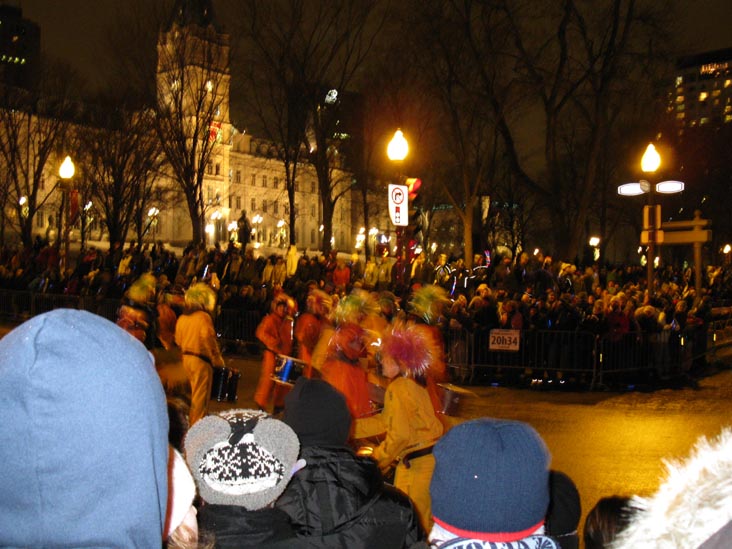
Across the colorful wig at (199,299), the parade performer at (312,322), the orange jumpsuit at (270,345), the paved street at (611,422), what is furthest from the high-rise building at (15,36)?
the colorful wig at (199,299)

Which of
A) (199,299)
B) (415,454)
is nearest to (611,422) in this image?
(199,299)

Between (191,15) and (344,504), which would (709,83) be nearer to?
(191,15)

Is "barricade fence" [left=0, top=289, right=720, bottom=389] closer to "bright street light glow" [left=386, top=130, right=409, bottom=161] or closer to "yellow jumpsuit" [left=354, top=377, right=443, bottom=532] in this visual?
"bright street light glow" [left=386, top=130, right=409, bottom=161]

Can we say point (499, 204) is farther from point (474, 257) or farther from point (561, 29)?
point (561, 29)

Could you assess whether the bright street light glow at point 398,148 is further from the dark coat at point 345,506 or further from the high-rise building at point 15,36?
the high-rise building at point 15,36

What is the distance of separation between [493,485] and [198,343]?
755 centimetres

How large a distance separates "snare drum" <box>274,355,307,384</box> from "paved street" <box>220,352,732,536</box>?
88.9 inches

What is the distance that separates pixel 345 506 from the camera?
3512 millimetres

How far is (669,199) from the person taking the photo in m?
59.5

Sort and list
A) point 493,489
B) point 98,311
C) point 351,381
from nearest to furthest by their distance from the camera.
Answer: point 493,489, point 351,381, point 98,311

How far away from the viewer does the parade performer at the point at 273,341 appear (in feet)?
35.2

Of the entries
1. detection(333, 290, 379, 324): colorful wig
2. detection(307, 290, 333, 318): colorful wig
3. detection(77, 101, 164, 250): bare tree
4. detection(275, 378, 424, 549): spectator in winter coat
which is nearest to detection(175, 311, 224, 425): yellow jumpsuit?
detection(307, 290, 333, 318): colorful wig

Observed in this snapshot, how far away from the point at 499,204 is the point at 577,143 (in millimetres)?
6692

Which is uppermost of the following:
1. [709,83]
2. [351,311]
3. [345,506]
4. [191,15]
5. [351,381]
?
[709,83]
